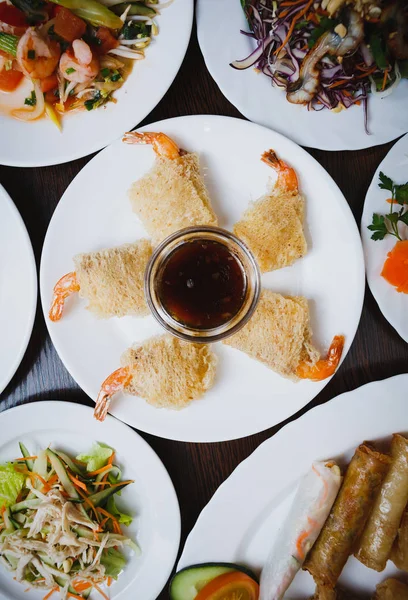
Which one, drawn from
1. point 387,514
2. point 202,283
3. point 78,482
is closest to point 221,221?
point 202,283

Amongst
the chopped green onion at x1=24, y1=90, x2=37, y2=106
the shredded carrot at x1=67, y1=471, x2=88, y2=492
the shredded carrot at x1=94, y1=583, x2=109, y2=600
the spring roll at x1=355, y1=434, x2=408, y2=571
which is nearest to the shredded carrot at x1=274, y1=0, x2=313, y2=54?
the chopped green onion at x1=24, y1=90, x2=37, y2=106

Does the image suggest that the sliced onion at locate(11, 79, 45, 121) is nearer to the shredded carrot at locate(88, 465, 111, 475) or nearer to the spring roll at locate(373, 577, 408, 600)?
the shredded carrot at locate(88, 465, 111, 475)

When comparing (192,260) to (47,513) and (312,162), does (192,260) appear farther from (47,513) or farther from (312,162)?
(47,513)

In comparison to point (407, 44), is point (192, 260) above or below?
below

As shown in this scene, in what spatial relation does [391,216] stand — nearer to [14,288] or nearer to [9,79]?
[14,288]

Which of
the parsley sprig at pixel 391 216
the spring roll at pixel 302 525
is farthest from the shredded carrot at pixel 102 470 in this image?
the parsley sprig at pixel 391 216

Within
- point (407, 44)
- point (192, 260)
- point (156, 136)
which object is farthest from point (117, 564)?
point (407, 44)
